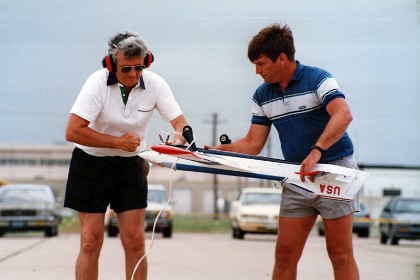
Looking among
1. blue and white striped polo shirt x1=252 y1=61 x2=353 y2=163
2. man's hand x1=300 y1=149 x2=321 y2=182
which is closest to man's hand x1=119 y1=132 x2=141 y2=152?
blue and white striped polo shirt x1=252 y1=61 x2=353 y2=163

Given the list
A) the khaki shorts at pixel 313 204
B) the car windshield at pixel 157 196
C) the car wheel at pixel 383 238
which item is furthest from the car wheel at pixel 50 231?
the khaki shorts at pixel 313 204

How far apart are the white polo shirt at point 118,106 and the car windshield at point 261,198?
→ 19477 mm

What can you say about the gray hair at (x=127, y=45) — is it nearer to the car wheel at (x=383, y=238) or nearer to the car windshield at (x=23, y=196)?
the car wheel at (x=383, y=238)

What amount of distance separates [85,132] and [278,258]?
142 cm

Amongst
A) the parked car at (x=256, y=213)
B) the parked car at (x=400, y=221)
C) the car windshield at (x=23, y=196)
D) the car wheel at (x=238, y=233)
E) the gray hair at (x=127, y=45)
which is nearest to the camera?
the gray hair at (x=127, y=45)

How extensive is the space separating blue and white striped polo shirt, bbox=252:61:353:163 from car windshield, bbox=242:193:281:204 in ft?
65.0

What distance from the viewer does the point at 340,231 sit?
545 cm

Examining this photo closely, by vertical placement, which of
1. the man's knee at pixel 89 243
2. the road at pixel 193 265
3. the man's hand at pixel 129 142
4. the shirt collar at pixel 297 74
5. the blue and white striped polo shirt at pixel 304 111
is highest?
the shirt collar at pixel 297 74

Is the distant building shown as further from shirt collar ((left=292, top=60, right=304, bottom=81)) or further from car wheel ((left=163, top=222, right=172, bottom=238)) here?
shirt collar ((left=292, top=60, right=304, bottom=81))

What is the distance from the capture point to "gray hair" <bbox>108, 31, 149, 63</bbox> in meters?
5.64

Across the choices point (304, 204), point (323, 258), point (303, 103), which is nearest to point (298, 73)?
point (303, 103)

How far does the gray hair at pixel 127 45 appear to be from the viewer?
5645mm

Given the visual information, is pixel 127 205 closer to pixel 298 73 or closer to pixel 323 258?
pixel 298 73

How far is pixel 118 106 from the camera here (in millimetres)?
5859
